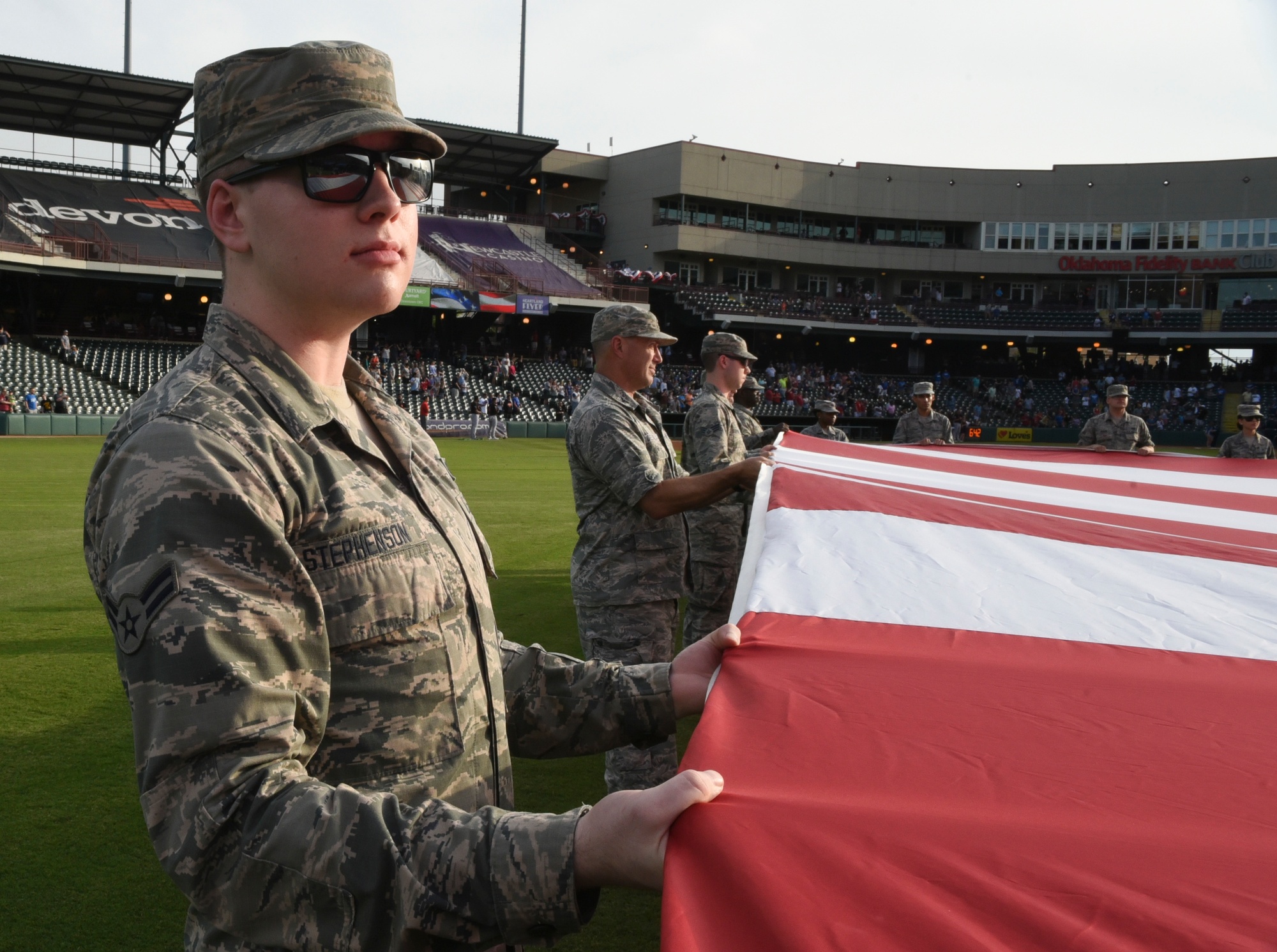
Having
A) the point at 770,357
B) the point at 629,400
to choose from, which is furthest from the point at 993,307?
the point at 629,400

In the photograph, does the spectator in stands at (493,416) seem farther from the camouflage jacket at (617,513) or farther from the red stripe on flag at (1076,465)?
the camouflage jacket at (617,513)

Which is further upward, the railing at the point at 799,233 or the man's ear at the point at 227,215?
the railing at the point at 799,233

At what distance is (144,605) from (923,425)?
1112 cm

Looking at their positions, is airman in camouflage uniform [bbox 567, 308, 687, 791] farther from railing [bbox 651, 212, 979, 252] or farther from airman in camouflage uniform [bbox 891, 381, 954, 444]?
railing [bbox 651, 212, 979, 252]

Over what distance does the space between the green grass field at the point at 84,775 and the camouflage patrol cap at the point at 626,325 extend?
1958 mm

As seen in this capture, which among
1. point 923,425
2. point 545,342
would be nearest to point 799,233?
point 545,342

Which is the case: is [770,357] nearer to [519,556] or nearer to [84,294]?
[84,294]

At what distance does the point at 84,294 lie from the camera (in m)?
35.8

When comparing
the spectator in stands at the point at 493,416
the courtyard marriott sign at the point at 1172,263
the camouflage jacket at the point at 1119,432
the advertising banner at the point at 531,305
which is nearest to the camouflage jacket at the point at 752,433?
the camouflage jacket at the point at 1119,432

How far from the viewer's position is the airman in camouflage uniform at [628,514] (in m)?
3.87

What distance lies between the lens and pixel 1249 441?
1091cm

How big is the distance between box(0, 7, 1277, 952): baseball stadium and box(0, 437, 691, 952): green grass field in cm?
2

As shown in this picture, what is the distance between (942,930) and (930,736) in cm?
50

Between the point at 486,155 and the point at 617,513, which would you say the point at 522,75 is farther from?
the point at 617,513
